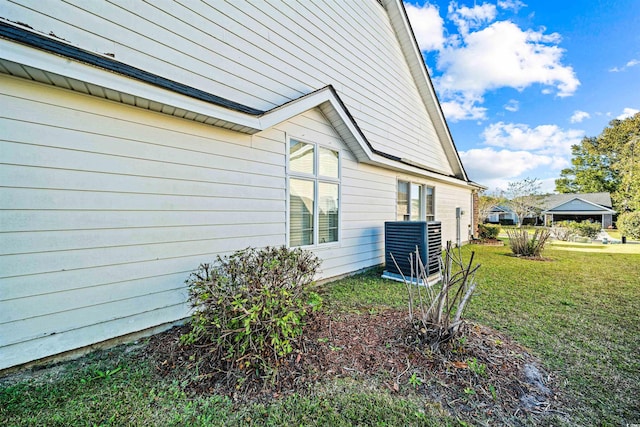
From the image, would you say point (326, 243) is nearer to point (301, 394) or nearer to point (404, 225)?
point (404, 225)

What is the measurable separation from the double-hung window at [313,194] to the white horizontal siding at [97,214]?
121 centimetres

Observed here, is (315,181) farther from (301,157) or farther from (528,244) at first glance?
(528,244)

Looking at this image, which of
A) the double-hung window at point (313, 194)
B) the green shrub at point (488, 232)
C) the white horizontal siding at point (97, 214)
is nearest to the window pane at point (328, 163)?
the double-hung window at point (313, 194)

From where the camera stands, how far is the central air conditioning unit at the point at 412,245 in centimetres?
549

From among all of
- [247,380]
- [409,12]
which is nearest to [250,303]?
[247,380]

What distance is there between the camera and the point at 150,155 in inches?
125

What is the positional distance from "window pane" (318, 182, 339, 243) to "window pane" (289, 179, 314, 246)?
251 mm

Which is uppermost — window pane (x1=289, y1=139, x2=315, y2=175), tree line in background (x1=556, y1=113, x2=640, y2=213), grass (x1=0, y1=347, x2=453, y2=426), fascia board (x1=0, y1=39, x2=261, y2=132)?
tree line in background (x1=556, y1=113, x2=640, y2=213)

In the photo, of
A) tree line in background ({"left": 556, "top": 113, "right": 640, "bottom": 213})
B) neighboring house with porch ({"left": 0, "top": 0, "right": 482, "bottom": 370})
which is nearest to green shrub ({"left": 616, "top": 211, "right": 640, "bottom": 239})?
tree line in background ({"left": 556, "top": 113, "right": 640, "bottom": 213})

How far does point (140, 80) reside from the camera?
2771 millimetres

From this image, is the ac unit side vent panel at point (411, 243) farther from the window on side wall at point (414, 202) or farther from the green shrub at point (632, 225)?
the green shrub at point (632, 225)

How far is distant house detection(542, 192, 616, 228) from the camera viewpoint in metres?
31.4

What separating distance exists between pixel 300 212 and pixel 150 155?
2.61 m

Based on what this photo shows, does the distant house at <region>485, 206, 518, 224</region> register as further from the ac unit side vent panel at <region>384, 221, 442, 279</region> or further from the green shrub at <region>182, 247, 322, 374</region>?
the green shrub at <region>182, 247, 322, 374</region>
